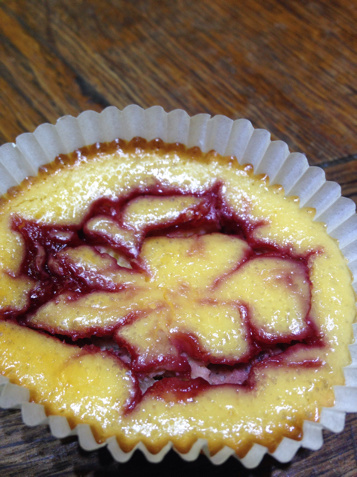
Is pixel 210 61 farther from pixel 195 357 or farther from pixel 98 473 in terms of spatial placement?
pixel 98 473

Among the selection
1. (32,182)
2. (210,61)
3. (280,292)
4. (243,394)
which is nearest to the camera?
(243,394)

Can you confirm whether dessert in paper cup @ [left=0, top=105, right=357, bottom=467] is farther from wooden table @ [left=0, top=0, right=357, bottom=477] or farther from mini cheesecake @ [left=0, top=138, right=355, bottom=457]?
wooden table @ [left=0, top=0, right=357, bottom=477]

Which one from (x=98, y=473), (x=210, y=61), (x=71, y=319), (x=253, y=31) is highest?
(x=253, y=31)

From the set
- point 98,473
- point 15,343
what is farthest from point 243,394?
point 15,343

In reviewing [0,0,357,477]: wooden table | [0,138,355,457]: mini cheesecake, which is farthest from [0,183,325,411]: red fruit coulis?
[0,0,357,477]: wooden table

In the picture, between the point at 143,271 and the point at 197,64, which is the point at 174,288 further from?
the point at 197,64

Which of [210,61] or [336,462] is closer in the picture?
[336,462]
